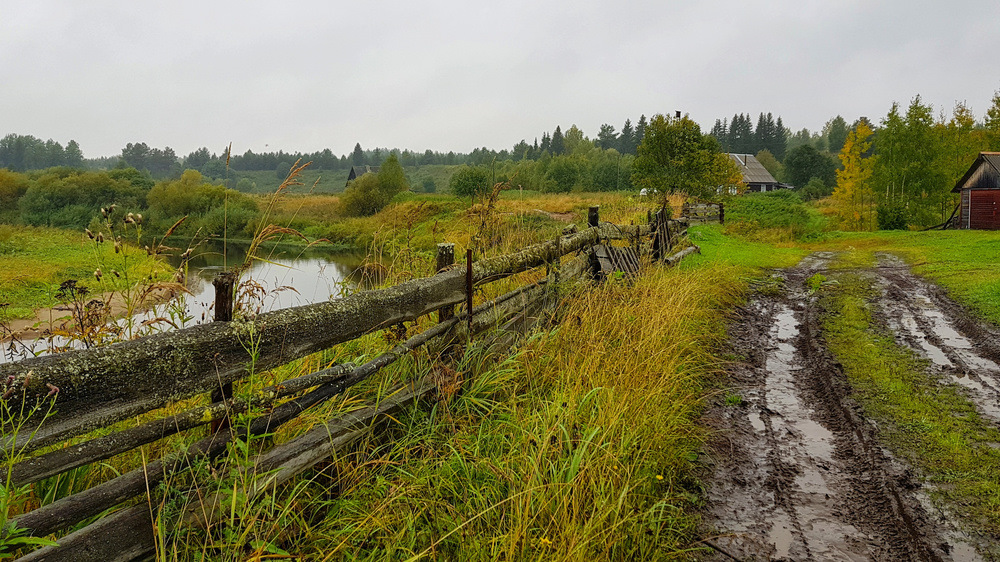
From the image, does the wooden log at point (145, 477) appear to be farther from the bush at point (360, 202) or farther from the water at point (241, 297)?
the bush at point (360, 202)

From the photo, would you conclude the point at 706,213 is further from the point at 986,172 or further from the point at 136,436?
the point at 136,436

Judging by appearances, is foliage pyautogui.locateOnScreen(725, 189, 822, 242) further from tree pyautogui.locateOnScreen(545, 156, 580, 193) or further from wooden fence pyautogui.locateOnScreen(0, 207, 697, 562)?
tree pyautogui.locateOnScreen(545, 156, 580, 193)

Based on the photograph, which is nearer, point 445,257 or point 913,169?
point 445,257

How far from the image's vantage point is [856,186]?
33406mm

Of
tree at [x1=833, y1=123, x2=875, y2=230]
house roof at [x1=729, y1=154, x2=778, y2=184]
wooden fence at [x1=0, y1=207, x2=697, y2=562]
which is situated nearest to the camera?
wooden fence at [x1=0, y1=207, x2=697, y2=562]

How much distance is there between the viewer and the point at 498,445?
9.91ft

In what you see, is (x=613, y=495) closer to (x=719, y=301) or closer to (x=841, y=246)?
(x=719, y=301)

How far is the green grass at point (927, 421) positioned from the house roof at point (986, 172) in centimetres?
2744

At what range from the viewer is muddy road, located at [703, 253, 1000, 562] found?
2715 millimetres

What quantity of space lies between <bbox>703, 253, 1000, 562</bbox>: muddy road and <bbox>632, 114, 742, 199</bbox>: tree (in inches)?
783

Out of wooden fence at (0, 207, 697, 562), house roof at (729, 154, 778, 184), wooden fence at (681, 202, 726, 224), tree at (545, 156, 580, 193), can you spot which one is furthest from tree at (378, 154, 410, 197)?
house roof at (729, 154, 778, 184)

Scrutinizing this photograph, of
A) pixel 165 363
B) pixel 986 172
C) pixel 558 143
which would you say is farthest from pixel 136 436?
pixel 558 143

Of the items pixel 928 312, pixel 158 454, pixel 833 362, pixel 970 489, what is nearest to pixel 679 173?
pixel 928 312

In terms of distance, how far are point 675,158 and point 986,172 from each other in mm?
14925
